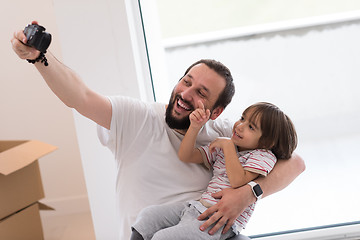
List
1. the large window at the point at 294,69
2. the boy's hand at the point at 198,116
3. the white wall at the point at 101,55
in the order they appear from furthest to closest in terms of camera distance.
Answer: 1. the large window at the point at 294,69
2. the white wall at the point at 101,55
3. the boy's hand at the point at 198,116

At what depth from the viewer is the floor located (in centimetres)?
292

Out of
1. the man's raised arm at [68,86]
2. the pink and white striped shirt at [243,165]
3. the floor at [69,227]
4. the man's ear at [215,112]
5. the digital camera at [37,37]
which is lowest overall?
the floor at [69,227]

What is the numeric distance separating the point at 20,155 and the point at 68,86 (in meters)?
1.13

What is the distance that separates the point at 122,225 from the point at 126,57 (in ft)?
2.43

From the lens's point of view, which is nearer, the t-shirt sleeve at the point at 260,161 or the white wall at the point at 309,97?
the t-shirt sleeve at the point at 260,161

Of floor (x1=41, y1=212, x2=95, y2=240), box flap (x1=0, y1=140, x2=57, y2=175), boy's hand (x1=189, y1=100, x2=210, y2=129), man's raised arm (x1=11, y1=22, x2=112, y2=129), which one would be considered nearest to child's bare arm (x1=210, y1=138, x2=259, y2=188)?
boy's hand (x1=189, y1=100, x2=210, y2=129)

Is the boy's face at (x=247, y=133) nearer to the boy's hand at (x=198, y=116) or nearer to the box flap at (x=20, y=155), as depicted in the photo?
the boy's hand at (x=198, y=116)

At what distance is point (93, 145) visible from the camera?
7.28 feet

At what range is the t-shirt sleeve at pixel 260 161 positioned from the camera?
1710 mm

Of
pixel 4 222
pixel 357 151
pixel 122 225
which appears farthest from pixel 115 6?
pixel 357 151

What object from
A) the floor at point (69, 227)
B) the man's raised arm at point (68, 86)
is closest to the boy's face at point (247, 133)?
the man's raised arm at point (68, 86)

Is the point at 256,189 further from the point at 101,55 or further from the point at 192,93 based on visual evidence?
the point at 101,55

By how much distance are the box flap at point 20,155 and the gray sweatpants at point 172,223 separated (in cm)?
105

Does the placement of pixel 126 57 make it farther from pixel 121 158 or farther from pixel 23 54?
pixel 23 54
